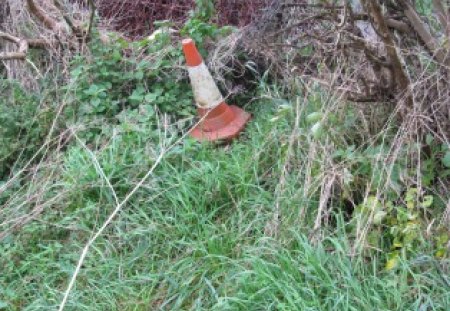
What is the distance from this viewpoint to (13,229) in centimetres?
353

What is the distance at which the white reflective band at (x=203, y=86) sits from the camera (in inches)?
173

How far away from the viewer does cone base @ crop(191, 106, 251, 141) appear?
418 cm

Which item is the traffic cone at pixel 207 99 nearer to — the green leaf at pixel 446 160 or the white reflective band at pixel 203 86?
the white reflective band at pixel 203 86

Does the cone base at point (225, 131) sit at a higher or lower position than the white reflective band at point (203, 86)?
lower

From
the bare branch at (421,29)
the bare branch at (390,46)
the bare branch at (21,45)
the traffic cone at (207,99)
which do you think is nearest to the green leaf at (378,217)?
the bare branch at (390,46)

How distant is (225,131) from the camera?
13.9ft

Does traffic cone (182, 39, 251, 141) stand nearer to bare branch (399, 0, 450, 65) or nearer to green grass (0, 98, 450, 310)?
green grass (0, 98, 450, 310)

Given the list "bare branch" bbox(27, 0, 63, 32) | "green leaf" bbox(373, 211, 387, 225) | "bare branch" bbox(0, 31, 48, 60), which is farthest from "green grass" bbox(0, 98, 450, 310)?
"bare branch" bbox(27, 0, 63, 32)

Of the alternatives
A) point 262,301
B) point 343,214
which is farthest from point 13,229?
point 343,214

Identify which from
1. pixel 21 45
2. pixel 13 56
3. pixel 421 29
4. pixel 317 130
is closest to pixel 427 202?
pixel 317 130

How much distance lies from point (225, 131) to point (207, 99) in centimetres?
29

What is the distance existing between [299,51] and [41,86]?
211 centimetres

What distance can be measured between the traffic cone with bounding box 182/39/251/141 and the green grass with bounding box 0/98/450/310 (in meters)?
0.26

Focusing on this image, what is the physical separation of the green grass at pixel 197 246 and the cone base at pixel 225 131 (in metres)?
0.11
